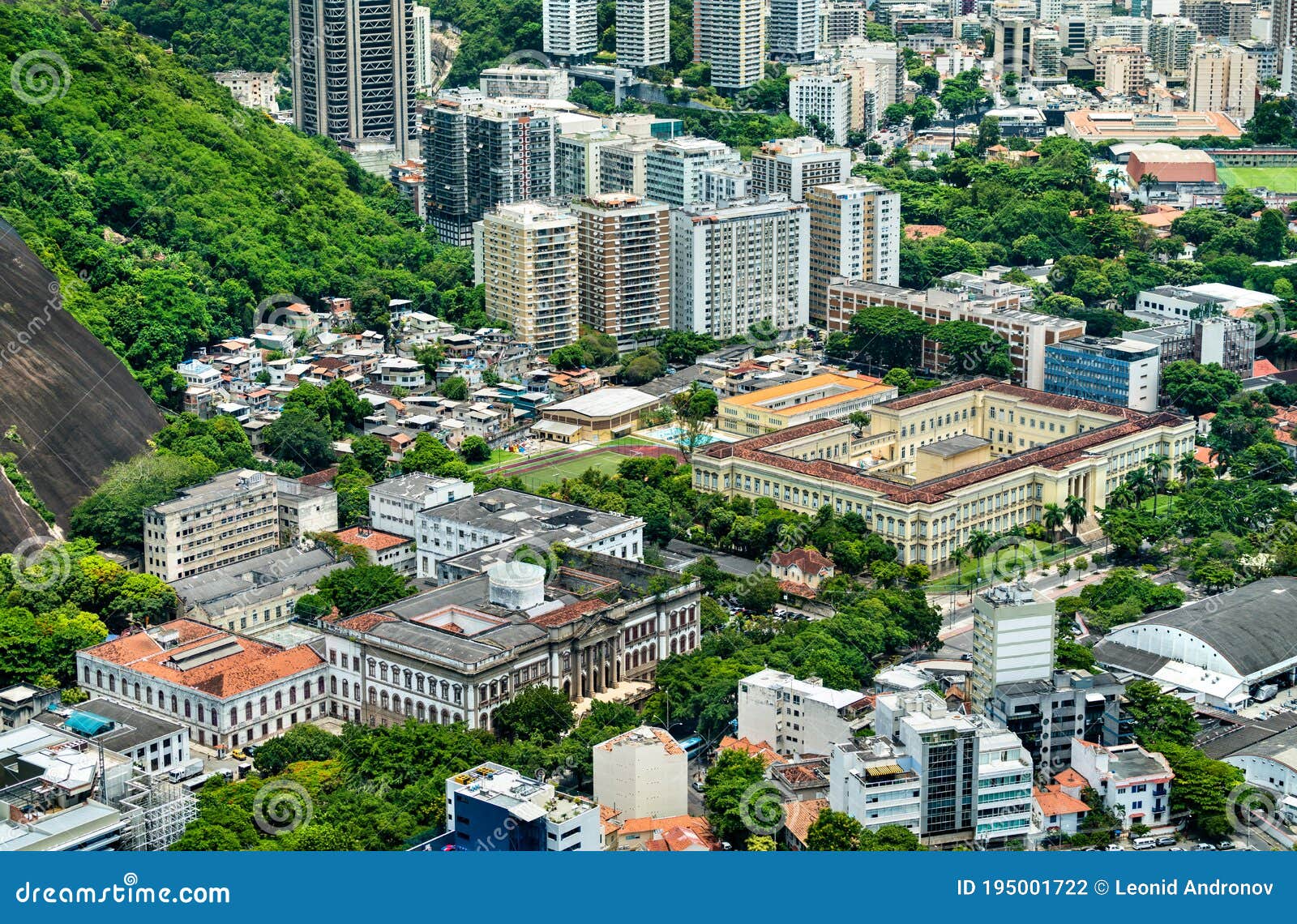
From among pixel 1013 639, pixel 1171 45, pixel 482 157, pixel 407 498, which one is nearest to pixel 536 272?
pixel 482 157

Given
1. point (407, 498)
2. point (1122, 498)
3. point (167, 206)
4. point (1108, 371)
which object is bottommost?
point (1122, 498)

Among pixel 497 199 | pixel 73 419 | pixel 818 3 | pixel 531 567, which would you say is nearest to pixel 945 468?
pixel 531 567

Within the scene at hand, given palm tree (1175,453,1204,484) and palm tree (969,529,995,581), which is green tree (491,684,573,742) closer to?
palm tree (969,529,995,581)

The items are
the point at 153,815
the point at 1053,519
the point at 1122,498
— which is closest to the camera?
the point at 153,815

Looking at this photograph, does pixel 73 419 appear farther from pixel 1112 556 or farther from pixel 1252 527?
pixel 1252 527

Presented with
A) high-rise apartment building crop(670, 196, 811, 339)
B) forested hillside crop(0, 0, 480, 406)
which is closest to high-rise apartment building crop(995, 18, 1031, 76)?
forested hillside crop(0, 0, 480, 406)

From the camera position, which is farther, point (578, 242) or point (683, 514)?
point (578, 242)

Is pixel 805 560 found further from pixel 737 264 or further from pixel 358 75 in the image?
pixel 358 75
